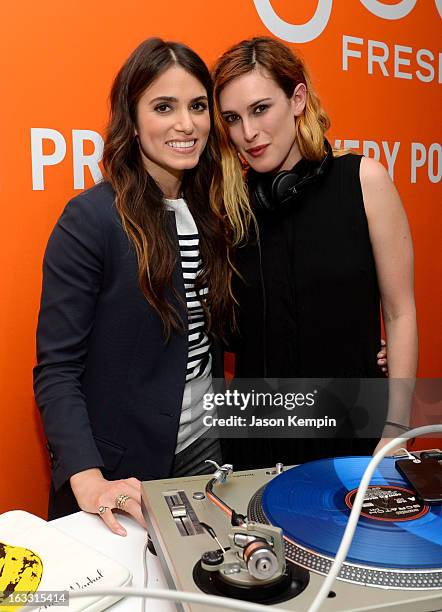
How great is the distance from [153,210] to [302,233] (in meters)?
0.39

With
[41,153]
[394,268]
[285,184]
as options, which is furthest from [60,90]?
[394,268]

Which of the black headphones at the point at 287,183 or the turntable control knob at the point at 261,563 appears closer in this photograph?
the turntable control knob at the point at 261,563

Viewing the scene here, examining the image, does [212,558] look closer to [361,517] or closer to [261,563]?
[261,563]

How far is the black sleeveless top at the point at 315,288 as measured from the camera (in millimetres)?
1615

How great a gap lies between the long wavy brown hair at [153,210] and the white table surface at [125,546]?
0.50 meters

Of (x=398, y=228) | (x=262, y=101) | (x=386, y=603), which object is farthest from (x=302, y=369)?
(x=386, y=603)

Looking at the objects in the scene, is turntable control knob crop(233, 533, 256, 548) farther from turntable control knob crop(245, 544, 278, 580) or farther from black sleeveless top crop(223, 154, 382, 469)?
black sleeveless top crop(223, 154, 382, 469)

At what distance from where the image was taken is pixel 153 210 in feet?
4.88

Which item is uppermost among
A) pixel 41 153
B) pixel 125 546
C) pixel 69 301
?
pixel 41 153

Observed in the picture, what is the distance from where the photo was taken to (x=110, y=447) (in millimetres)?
1460

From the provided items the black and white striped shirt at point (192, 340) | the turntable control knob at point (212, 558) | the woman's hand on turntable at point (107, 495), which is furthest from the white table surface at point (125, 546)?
the black and white striped shirt at point (192, 340)

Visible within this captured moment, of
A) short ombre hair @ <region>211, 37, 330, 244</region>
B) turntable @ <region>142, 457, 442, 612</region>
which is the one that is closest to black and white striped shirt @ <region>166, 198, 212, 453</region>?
short ombre hair @ <region>211, 37, 330, 244</region>

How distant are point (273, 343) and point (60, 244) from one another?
24.2 inches

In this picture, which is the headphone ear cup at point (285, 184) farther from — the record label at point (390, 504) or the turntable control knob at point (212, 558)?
the turntable control knob at point (212, 558)
